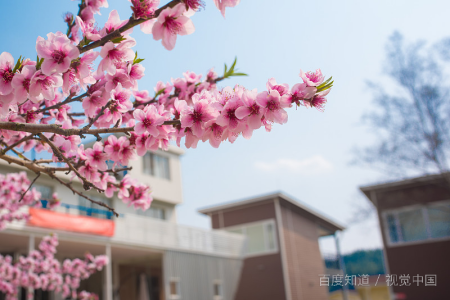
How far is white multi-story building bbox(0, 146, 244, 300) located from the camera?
38.7ft

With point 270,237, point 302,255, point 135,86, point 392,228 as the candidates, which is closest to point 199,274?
point 270,237

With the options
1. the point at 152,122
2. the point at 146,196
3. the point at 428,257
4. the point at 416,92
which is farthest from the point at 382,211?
the point at 152,122

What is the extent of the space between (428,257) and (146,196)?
15.0 m

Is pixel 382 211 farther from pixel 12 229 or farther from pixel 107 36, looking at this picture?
pixel 107 36

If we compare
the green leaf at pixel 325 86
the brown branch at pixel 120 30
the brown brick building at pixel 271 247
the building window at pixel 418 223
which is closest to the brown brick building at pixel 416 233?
the building window at pixel 418 223

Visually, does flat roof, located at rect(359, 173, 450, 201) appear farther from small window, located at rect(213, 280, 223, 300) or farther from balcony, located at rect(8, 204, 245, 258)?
small window, located at rect(213, 280, 223, 300)

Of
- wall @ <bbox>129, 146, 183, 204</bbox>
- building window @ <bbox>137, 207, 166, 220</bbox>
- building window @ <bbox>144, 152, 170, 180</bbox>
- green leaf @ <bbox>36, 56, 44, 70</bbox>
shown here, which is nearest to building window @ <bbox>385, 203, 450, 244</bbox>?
wall @ <bbox>129, 146, 183, 204</bbox>

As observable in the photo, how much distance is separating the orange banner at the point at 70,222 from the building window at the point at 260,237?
8031mm

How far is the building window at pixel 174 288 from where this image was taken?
1430 cm

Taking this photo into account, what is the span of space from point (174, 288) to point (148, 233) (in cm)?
226

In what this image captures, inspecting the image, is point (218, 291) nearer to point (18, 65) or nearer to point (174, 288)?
point (174, 288)

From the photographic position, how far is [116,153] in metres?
2.57

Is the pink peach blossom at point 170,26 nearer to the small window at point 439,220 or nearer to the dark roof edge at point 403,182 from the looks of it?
the dark roof edge at point 403,182

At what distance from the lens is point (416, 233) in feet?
51.8
